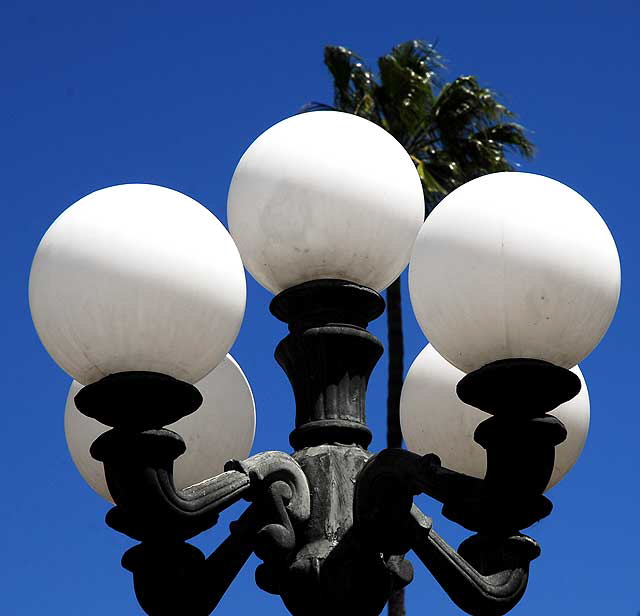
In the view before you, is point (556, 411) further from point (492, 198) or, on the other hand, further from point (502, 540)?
point (492, 198)

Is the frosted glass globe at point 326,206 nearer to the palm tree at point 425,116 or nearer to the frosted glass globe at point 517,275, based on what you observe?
the frosted glass globe at point 517,275

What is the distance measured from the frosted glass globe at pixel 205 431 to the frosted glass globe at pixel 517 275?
2.78ft

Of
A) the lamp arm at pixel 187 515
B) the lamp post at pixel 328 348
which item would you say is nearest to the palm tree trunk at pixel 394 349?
the lamp post at pixel 328 348

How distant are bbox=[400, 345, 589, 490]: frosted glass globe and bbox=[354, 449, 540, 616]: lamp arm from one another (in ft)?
1.35

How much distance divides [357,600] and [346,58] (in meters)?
15.7

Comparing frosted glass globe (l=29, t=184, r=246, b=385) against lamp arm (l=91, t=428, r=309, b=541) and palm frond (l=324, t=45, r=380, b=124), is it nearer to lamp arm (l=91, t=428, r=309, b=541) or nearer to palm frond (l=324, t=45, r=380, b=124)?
lamp arm (l=91, t=428, r=309, b=541)

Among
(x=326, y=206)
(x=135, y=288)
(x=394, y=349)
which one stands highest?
(x=394, y=349)

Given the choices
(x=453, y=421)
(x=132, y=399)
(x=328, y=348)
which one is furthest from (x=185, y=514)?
(x=453, y=421)

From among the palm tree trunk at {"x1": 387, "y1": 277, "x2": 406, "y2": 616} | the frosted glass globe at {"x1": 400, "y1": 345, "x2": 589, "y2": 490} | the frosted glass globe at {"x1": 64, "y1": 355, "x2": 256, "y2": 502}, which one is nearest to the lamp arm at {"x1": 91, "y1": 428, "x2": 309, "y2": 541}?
the frosted glass globe at {"x1": 64, "y1": 355, "x2": 256, "y2": 502}

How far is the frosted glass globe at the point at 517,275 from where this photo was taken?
9.64 feet

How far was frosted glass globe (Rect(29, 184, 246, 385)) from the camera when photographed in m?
2.91

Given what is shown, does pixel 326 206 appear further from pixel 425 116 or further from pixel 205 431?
pixel 425 116

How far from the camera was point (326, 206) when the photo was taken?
10.8 ft

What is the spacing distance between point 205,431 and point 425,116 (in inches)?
577
